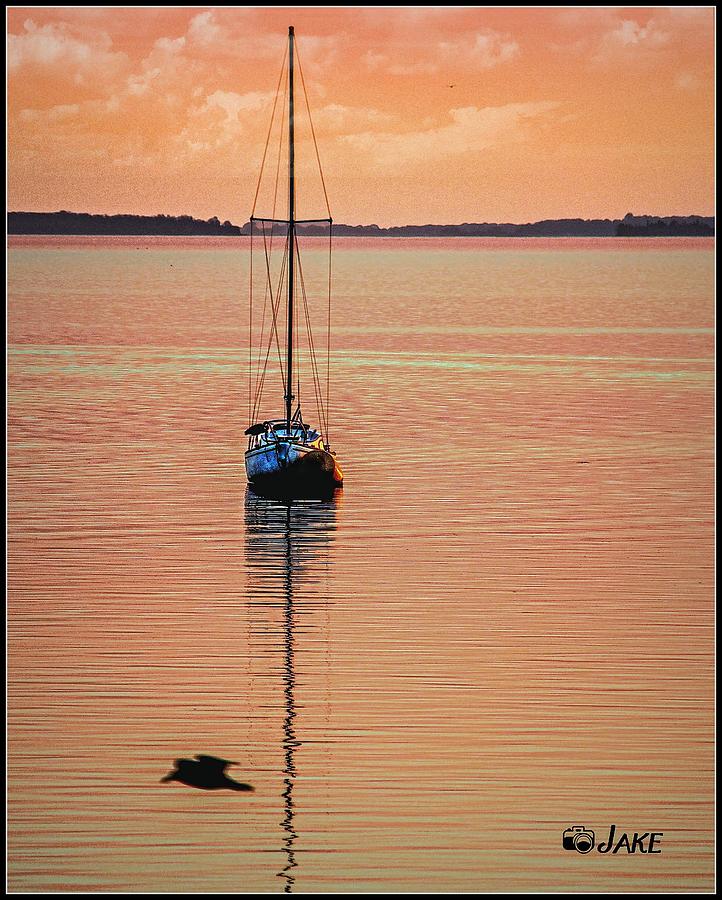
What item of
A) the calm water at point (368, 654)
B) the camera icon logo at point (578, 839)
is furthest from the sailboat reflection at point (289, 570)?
the camera icon logo at point (578, 839)

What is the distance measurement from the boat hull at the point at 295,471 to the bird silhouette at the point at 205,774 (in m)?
20.0

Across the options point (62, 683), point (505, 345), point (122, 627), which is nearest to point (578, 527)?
point (122, 627)

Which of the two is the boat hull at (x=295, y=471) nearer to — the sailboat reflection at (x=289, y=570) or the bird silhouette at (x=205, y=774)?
the sailboat reflection at (x=289, y=570)

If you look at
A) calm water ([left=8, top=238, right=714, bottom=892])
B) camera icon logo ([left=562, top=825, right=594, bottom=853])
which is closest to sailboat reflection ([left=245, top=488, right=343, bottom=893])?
calm water ([left=8, top=238, right=714, bottom=892])

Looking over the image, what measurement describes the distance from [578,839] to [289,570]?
14.9 m

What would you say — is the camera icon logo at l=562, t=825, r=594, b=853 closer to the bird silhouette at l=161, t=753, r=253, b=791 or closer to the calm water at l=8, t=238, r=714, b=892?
the calm water at l=8, t=238, r=714, b=892

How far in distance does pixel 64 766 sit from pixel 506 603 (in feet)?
37.5

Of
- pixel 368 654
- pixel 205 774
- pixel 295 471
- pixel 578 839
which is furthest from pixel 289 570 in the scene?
pixel 578 839

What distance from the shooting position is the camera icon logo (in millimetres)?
18703

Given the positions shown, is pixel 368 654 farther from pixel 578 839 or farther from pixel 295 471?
pixel 295 471

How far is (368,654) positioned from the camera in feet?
86.3

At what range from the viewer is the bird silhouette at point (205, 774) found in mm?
20547

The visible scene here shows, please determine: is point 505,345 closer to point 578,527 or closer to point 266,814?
point 578,527

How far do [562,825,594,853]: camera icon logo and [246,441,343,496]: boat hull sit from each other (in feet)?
74.1
